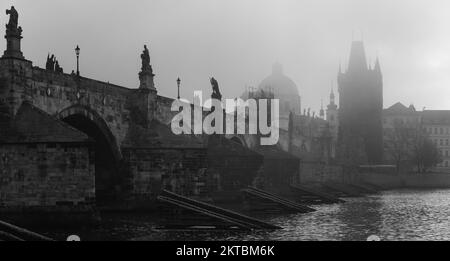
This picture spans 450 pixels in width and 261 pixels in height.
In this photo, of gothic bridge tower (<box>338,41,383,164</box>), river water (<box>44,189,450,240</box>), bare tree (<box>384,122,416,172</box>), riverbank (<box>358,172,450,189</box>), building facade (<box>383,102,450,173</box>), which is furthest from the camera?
building facade (<box>383,102,450,173</box>)

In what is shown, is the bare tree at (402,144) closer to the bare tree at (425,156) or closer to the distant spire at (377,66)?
the bare tree at (425,156)

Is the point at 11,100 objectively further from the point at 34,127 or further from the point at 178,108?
the point at 178,108

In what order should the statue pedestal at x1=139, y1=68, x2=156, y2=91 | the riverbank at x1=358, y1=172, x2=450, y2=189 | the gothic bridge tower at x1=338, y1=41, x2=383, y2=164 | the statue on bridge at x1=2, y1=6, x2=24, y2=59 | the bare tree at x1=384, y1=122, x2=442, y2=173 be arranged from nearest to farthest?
the statue on bridge at x1=2, y1=6, x2=24, y2=59, the statue pedestal at x1=139, y1=68, x2=156, y2=91, the riverbank at x1=358, y1=172, x2=450, y2=189, the bare tree at x1=384, y1=122, x2=442, y2=173, the gothic bridge tower at x1=338, y1=41, x2=383, y2=164

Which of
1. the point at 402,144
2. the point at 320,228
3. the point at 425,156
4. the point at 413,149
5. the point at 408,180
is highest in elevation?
the point at 402,144

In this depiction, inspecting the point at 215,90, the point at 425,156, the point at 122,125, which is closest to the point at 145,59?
the point at 122,125

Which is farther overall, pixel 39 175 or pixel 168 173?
pixel 168 173

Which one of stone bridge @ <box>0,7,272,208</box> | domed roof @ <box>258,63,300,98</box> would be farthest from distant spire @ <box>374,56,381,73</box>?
stone bridge @ <box>0,7,272,208</box>

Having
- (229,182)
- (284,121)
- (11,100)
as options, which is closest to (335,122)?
(284,121)

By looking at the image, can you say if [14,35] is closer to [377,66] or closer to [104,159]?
[104,159]

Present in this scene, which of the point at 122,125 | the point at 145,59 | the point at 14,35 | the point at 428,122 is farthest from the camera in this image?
the point at 428,122

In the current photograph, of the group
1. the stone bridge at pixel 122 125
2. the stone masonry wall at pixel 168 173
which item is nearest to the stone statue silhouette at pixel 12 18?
the stone bridge at pixel 122 125

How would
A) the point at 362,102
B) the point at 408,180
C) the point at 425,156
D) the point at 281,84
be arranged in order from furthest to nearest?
the point at 281,84 < the point at 362,102 < the point at 425,156 < the point at 408,180

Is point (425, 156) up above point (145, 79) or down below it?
below

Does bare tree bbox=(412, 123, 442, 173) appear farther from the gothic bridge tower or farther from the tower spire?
the tower spire
